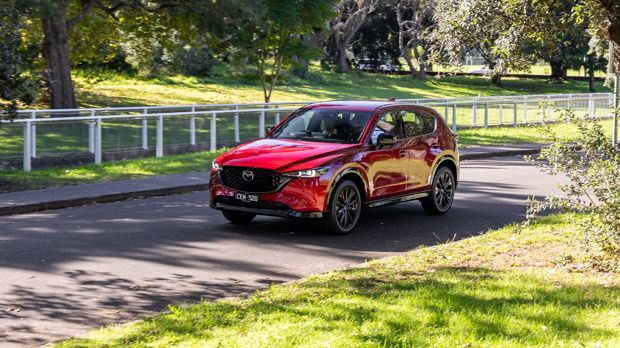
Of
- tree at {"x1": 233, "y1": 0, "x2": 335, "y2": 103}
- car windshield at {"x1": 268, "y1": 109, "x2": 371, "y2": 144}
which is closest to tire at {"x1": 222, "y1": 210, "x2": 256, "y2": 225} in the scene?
car windshield at {"x1": 268, "y1": 109, "x2": 371, "y2": 144}

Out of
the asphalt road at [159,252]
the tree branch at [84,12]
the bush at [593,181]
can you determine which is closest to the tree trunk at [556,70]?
the tree branch at [84,12]

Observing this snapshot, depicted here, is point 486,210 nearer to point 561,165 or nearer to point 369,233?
point 369,233

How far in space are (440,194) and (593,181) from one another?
4.38 meters

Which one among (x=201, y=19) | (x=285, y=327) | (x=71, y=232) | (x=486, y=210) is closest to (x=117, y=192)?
(x=71, y=232)

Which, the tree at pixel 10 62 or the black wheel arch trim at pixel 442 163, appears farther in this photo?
the tree at pixel 10 62

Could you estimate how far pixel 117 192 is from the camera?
13445mm

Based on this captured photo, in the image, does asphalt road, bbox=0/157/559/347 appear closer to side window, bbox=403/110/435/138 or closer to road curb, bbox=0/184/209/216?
road curb, bbox=0/184/209/216

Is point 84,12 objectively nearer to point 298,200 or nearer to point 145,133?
point 145,133

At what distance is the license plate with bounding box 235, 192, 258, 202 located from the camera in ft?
32.4

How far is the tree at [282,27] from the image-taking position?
26578 millimetres

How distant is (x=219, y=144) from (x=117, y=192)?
8.60 meters

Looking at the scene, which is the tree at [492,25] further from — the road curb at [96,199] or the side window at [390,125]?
the road curb at [96,199]

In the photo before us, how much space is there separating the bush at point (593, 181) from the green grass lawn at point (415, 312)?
0.32 m

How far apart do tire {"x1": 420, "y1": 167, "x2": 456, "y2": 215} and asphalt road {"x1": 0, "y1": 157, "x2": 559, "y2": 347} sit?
0.22 m
